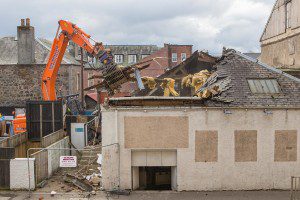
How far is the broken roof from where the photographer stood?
18938mm

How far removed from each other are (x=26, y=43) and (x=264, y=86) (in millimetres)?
24666

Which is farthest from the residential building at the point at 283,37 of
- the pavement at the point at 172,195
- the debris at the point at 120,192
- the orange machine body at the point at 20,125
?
the orange machine body at the point at 20,125

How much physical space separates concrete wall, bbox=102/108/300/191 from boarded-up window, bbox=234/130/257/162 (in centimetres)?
10

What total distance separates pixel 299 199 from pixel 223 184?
3438 millimetres

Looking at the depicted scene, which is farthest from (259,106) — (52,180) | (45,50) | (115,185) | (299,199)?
(45,50)

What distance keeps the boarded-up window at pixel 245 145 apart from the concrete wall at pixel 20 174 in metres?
9.84

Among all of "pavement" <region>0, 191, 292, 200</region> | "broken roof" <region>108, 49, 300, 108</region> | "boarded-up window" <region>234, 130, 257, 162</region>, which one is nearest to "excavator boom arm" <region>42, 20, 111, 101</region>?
"broken roof" <region>108, 49, 300, 108</region>

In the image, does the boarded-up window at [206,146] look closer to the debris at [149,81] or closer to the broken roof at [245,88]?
the broken roof at [245,88]

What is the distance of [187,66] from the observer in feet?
97.4

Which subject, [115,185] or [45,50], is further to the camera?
[45,50]

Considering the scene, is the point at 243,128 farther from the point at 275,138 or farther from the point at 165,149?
the point at 165,149

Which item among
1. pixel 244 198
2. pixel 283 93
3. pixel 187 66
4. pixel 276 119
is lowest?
pixel 244 198

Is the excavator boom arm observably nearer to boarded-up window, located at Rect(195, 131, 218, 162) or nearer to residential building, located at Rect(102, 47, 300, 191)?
residential building, located at Rect(102, 47, 300, 191)

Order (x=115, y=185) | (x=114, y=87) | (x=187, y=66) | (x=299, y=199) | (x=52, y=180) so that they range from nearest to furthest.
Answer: (x=299, y=199) → (x=115, y=185) → (x=52, y=180) → (x=114, y=87) → (x=187, y=66)
